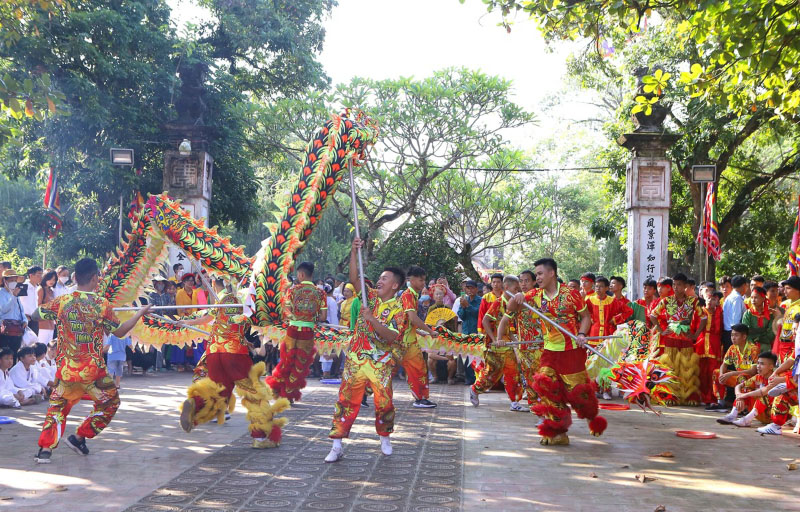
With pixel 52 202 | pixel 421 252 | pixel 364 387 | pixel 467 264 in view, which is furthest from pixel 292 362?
pixel 467 264

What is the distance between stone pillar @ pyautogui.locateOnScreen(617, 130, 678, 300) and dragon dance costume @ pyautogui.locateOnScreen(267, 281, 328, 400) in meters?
7.11

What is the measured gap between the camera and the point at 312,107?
18.9 m

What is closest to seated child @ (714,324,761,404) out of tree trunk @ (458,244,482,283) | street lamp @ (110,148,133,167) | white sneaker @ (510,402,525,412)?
white sneaker @ (510,402,525,412)

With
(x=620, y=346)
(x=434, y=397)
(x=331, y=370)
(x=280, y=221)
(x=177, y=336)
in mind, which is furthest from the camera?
(x=331, y=370)

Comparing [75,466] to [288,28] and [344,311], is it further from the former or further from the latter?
[288,28]

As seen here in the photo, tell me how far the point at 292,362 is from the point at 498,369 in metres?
2.59

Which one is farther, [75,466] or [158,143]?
[158,143]

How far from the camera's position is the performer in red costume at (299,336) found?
8500 millimetres

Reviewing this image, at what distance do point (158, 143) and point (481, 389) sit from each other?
401 inches

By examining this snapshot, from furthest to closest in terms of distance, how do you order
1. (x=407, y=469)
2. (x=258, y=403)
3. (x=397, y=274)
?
(x=258, y=403) → (x=397, y=274) → (x=407, y=469)

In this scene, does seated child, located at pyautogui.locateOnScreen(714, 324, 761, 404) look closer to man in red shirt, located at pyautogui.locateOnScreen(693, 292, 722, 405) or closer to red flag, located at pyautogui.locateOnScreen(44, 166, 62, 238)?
man in red shirt, located at pyautogui.locateOnScreen(693, 292, 722, 405)

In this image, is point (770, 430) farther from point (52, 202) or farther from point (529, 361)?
point (52, 202)

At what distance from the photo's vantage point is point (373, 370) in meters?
6.23

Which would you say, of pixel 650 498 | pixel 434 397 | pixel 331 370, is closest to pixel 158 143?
pixel 331 370
